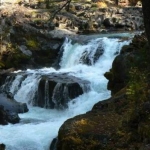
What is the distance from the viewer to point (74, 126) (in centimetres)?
973

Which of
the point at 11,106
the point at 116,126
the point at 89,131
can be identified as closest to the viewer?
the point at 89,131

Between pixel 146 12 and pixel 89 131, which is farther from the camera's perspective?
pixel 89 131

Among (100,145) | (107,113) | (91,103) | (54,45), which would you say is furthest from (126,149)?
(54,45)

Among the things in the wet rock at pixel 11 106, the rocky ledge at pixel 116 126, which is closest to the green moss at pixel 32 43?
the wet rock at pixel 11 106

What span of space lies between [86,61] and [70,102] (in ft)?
22.5

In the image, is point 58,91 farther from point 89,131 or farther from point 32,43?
point 32,43

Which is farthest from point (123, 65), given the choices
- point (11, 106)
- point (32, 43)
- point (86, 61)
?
point (32, 43)

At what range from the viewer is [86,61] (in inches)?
949

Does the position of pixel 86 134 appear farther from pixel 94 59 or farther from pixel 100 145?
pixel 94 59

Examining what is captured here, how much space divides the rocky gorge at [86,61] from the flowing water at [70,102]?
527mm

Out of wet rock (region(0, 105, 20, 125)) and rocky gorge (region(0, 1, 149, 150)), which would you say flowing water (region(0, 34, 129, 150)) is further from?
rocky gorge (region(0, 1, 149, 150))

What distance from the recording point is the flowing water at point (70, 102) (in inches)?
493

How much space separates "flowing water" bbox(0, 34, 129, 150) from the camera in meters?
12.5

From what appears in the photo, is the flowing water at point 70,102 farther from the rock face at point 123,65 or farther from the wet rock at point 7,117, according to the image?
the rock face at point 123,65
